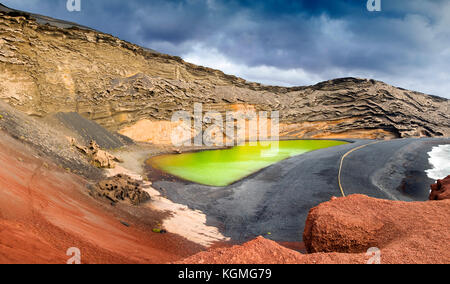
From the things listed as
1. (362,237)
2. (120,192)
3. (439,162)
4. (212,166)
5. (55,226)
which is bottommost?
(212,166)

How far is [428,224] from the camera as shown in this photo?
3.17 meters

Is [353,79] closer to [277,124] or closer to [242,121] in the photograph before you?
[277,124]

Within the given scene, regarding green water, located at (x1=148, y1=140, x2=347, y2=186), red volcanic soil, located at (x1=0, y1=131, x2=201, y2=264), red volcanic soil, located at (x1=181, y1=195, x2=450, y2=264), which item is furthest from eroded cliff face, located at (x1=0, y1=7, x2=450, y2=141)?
red volcanic soil, located at (x1=181, y1=195, x2=450, y2=264)

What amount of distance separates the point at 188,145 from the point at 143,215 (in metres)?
21.0

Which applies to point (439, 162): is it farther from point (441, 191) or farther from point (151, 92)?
point (151, 92)

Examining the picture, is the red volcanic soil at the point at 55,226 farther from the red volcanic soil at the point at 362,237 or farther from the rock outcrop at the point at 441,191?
the rock outcrop at the point at 441,191

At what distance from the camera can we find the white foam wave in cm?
1227

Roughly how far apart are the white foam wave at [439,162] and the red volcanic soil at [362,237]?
11.6m

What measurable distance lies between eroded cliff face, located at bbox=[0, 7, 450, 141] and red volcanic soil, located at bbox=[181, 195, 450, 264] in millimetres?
25120

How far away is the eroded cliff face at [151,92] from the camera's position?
2064cm

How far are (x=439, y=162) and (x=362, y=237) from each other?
1531cm

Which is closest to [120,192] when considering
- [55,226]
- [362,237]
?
[55,226]

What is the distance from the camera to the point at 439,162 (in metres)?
13.9

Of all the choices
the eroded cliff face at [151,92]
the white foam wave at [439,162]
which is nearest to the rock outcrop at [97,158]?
the eroded cliff face at [151,92]
